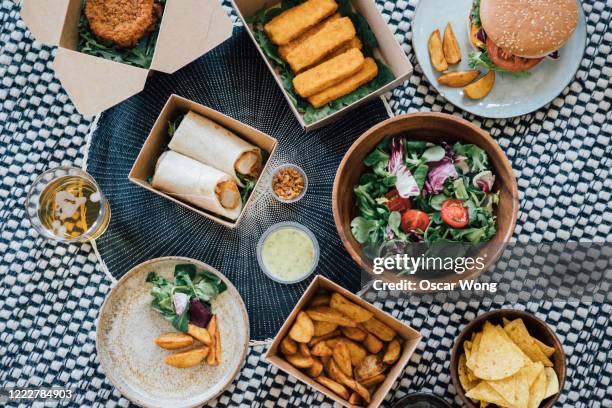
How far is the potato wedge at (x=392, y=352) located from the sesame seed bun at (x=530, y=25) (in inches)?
31.2

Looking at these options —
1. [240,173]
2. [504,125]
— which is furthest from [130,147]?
[504,125]

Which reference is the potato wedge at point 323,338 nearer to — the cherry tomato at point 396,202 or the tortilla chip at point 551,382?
→ the cherry tomato at point 396,202

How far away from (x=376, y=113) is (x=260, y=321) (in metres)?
0.63

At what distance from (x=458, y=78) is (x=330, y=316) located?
70 centimetres

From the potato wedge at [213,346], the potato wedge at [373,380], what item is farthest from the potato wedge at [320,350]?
the potato wedge at [213,346]

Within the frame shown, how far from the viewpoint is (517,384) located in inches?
66.7

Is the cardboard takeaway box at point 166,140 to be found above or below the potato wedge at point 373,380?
above

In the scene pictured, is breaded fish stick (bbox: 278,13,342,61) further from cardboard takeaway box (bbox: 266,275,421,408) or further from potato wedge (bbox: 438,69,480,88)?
cardboard takeaway box (bbox: 266,275,421,408)

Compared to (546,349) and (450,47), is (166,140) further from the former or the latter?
(546,349)

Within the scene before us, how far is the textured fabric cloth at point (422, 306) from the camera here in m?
1.89

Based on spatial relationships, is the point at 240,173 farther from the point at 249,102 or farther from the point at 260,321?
the point at 260,321

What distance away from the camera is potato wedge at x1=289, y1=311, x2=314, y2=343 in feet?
5.68

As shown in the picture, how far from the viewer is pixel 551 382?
1717mm

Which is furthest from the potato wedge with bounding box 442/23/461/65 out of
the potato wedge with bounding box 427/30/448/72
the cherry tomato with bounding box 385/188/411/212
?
the cherry tomato with bounding box 385/188/411/212
